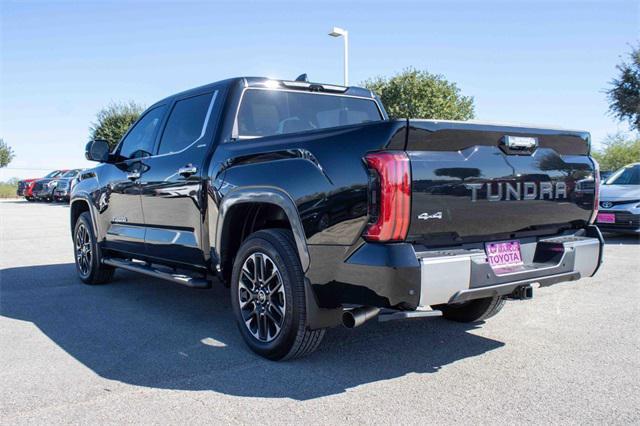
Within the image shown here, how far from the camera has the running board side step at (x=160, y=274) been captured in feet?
14.1

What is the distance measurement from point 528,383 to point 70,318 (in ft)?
12.6

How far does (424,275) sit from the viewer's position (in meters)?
2.83

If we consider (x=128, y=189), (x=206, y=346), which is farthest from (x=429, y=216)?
(x=128, y=189)

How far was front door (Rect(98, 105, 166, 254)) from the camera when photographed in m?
5.37

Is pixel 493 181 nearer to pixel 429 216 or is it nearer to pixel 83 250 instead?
pixel 429 216

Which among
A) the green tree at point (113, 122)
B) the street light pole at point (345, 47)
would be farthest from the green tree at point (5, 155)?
the street light pole at point (345, 47)

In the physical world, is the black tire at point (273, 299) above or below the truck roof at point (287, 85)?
below

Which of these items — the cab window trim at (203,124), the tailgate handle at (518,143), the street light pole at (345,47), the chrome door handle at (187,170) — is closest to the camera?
the tailgate handle at (518,143)

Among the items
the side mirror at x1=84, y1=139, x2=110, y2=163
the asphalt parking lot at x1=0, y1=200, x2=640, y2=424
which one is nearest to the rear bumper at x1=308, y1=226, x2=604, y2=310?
the asphalt parking lot at x1=0, y1=200, x2=640, y2=424

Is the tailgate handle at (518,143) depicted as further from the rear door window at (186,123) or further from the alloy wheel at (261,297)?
the rear door window at (186,123)

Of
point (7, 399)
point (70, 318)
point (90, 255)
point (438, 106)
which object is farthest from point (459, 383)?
point (438, 106)

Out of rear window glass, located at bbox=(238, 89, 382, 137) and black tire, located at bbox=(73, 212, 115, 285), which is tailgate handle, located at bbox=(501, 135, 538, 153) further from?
black tire, located at bbox=(73, 212, 115, 285)

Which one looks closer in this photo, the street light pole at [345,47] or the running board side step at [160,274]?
the running board side step at [160,274]

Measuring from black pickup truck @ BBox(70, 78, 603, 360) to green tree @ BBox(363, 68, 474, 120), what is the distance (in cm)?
2609
